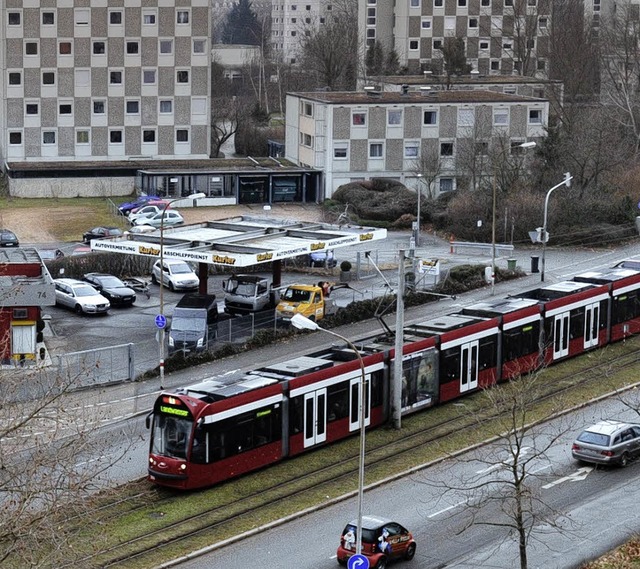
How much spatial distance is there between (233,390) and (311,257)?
103 ft

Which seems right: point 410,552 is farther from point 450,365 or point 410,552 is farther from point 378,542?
point 450,365

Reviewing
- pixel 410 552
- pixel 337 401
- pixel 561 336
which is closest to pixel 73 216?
pixel 561 336

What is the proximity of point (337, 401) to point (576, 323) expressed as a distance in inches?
552

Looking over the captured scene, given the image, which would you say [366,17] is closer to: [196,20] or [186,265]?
[196,20]

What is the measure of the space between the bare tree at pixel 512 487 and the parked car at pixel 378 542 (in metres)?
1.50

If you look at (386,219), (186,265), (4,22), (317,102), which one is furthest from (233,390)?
(4,22)

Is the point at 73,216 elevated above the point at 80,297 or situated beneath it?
elevated above

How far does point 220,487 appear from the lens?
112 ft

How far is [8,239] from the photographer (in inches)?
2744

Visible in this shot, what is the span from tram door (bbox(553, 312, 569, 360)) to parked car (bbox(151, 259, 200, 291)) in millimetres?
Answer: 18982

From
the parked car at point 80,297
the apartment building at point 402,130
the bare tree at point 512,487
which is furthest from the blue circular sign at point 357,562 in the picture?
the apartment building at point 402,130

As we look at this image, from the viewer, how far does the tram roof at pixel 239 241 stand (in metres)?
52.2

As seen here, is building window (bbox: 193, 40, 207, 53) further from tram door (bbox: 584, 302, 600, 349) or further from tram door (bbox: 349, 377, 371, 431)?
tram door (bbox: 349, 377, 371, 431)

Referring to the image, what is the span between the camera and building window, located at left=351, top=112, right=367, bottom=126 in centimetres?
8644
